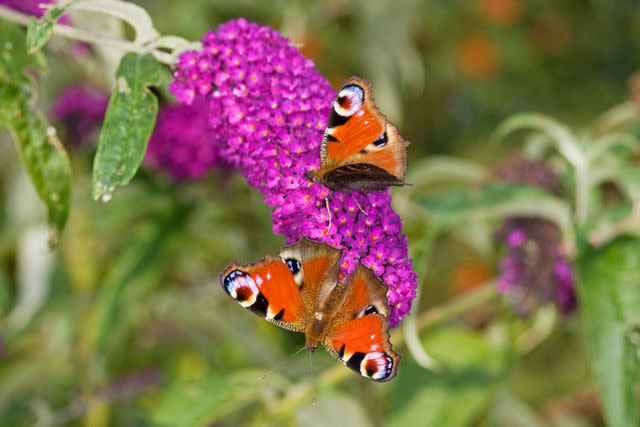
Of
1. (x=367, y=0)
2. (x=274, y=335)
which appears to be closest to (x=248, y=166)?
(x=274, y=335)

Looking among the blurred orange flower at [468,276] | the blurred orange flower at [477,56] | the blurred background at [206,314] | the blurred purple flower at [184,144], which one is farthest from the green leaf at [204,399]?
the blurred orange flower at [477,56]

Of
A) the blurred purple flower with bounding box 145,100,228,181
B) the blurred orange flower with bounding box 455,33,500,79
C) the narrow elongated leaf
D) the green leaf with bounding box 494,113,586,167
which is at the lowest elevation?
the narrow elongated leaf

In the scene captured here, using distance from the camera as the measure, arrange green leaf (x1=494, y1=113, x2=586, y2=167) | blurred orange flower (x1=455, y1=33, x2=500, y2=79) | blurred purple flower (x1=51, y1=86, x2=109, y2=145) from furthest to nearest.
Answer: blurred orange flower (x1=455, y1=33, x2=500, y2=79), blurred purple flower (x1=51, y1=86, x2=109, y2=145), green leaf (x1=494, y1=113, x2=586, y2=167)

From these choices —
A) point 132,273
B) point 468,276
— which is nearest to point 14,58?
point 132,273

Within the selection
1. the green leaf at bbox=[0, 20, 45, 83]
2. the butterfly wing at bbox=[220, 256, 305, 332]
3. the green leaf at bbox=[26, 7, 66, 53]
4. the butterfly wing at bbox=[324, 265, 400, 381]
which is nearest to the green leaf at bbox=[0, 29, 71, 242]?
the green leaf at bbox=[0, 20, 45, 83]

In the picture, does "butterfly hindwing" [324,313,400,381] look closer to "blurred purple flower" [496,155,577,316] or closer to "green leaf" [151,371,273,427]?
"green leaf" [151,371,273,427]

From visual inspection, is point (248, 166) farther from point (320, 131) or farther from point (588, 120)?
point (588, 120)

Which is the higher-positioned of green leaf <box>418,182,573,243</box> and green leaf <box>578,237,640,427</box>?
green leaf <box>418,182,573,243</box>

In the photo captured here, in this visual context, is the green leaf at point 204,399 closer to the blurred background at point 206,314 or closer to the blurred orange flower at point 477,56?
the blurred background at point 206,314

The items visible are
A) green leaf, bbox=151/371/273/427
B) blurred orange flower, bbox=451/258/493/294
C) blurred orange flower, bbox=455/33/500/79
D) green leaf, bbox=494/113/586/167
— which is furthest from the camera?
blurred orange flower, bbox=455/33/500/79
